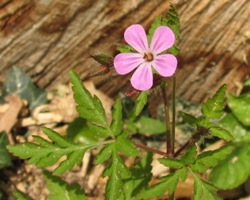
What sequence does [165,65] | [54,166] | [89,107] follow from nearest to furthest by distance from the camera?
[165,65] < [89,107] < [54,166]

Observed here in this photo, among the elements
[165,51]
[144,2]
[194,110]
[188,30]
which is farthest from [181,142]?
[165,51]

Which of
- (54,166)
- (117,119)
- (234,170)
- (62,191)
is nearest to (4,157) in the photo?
(54,166)

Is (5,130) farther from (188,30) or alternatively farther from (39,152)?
(188,30)

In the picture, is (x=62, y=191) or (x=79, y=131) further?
(x=79, y=131)

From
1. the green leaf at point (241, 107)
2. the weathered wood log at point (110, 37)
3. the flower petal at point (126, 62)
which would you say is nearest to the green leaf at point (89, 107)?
the flower petal at point (126, 62)

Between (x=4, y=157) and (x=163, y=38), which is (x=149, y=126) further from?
(x=163, y=38)

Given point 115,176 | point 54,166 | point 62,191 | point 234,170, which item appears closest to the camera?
point 115,176
